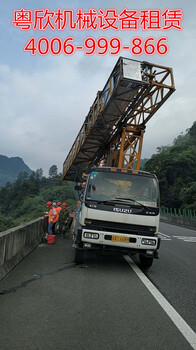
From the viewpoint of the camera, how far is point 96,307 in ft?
13.4

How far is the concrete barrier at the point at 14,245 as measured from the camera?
5.55m

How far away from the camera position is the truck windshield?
6594mm

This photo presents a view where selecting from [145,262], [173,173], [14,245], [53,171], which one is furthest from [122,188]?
[53,171]

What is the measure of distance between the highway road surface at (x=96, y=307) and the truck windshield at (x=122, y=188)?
5.21 feet

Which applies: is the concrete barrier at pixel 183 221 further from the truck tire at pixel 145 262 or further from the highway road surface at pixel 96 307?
the highway road surface at pixel 96 307

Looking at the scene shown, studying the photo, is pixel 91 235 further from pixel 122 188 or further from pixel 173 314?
pixel 173 314

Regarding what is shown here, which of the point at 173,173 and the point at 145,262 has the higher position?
the point at 173,173

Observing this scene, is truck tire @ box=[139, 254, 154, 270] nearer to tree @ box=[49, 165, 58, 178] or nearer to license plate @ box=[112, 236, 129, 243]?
license plate @ box=[112, 236, 129, 243]

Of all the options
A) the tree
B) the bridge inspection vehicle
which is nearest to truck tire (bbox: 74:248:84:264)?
the bridge inspection vehicle

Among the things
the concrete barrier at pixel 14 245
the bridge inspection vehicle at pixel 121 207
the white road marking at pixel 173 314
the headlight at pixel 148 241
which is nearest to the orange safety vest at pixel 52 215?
the concrete barrier at pixel 14 245

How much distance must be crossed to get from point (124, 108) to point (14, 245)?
6.05 meters

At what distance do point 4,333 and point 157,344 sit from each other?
1647 millimetres

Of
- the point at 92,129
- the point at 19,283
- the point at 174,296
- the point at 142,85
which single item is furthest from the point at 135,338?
the point at 92,129

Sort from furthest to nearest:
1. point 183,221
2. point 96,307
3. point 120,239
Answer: point 183,221 < point 120,239 < point 96,307
